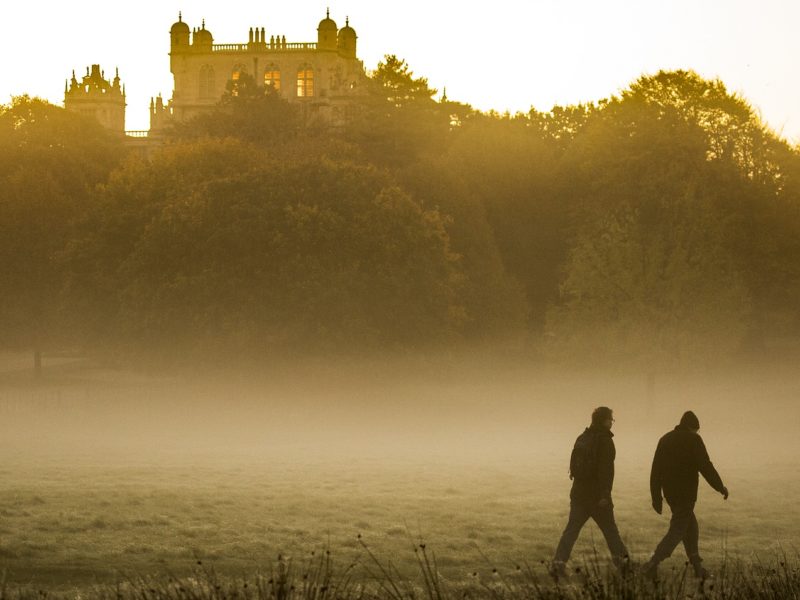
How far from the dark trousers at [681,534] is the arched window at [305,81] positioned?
18276 cm

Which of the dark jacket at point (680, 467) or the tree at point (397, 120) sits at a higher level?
the tree at point (397, 120)

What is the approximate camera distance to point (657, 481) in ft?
56.3

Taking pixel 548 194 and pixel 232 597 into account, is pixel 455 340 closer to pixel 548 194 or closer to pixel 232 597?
pixel 548 194

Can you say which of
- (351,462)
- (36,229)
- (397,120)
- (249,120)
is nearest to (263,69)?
(249,120)

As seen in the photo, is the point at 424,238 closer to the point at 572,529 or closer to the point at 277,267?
the point at 277,267

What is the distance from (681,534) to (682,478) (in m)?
0.61

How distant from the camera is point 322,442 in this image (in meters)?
44.8

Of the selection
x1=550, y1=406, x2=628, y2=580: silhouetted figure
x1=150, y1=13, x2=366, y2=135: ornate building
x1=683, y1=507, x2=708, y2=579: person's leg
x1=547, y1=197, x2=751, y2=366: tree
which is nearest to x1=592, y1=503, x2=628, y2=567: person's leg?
x1=550, y1=406, x2=628, y2=580: silhouetted figure

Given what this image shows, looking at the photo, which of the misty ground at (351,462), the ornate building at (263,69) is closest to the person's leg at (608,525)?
the misty ground at (351,462)

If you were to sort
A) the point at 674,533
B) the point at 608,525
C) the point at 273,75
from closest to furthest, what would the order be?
1. the point at 674,533
2. the point at 608,525
3. the point at 273,75

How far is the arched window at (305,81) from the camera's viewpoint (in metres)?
198

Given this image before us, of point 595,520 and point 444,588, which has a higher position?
point 595,520

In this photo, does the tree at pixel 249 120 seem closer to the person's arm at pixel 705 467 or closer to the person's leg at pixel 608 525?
the person's leg at pixel 608 525

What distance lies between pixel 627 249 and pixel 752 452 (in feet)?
45.3
